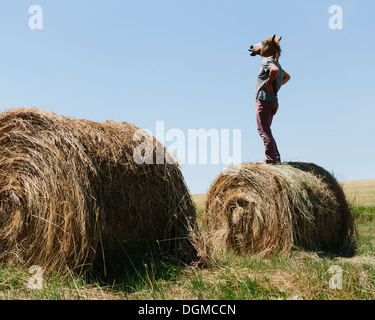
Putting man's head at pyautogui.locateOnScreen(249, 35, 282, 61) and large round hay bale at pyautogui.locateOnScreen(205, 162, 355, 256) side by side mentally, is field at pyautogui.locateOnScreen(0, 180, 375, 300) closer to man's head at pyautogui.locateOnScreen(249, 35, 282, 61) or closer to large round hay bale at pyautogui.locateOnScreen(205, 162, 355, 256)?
large round hay bale at pyautogui.locateOnScreen(205, 162, 355, 256)

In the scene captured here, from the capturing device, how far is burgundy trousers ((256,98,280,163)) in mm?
6234

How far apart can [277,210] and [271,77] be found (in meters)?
2.06

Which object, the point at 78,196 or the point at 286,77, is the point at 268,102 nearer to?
the point at 286,77

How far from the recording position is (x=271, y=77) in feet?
20.1

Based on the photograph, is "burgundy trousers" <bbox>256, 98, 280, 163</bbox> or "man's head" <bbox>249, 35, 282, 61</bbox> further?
"man's head" <bbox>249, 35, 282, 61</bbox>

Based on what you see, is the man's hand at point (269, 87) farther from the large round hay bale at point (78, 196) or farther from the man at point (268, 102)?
the large round hay bale at point (78, 196)

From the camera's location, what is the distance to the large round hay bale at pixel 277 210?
5477 millimetres

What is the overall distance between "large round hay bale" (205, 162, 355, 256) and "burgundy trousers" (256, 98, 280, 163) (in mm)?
259

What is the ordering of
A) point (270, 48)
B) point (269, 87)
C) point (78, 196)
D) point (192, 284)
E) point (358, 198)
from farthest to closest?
point (358, 198) → point (270, 48) → point (269, 87) → point (78, 196) → point (192, 284)

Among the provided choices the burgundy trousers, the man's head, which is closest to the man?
the burgundy trousers

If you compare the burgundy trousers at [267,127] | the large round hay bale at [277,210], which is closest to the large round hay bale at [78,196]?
the large round hay bale at [277,210]

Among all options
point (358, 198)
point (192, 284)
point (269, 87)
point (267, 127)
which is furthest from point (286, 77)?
point (358, 198)

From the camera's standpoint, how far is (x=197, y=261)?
14.8ft
